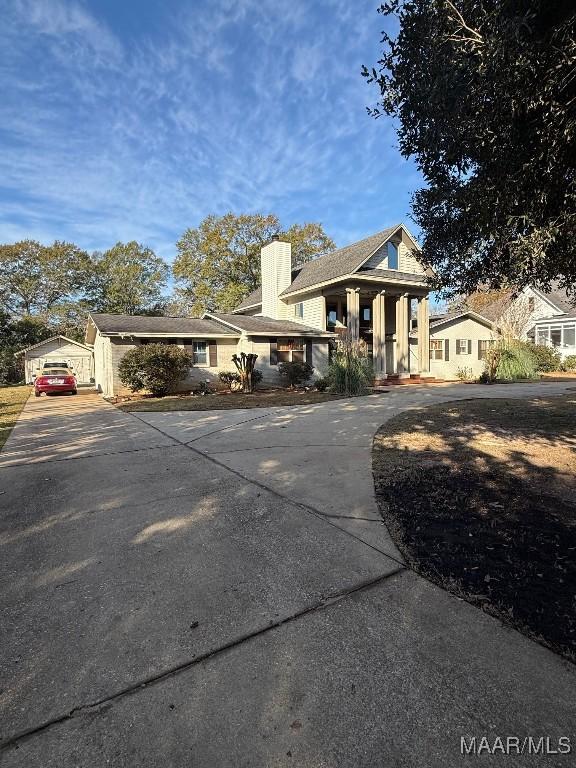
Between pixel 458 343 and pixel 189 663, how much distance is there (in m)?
26.4

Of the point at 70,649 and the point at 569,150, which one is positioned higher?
the point at 569,150

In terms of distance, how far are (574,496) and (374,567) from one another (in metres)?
2.65

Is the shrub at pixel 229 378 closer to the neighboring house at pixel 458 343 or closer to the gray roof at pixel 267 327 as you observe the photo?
the gray roof at pixel 267 327

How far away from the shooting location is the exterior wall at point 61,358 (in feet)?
100

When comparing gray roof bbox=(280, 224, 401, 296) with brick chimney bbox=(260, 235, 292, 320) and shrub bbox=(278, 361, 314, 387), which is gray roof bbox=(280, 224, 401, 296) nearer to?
brick chimney bbox=(260, 235, 292, 320)

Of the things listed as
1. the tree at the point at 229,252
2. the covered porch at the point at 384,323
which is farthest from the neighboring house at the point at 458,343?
the tree at the point at 229,252

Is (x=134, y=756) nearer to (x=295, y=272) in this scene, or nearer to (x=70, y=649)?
(x=70, y=649)

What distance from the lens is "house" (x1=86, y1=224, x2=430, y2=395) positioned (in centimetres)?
1880

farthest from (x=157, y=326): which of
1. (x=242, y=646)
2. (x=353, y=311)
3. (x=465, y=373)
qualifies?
(x=242, y=646)

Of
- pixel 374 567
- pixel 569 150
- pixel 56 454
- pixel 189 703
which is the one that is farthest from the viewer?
pixel 56 454

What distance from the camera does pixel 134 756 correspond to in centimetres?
154

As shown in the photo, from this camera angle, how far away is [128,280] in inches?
1670

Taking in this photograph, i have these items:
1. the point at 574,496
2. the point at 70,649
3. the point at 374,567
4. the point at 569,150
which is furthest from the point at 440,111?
the point at 70,649

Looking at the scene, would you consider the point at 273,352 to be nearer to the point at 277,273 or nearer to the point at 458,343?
the point at 277,273
